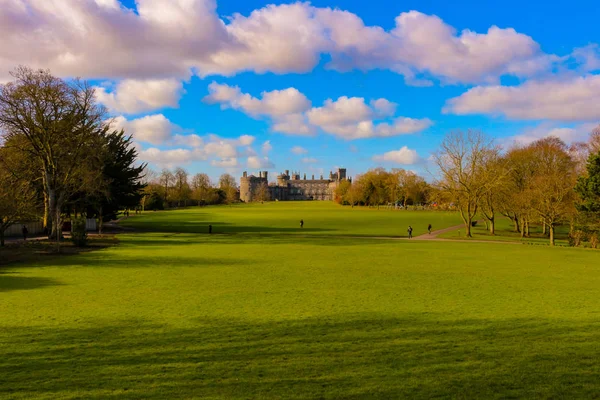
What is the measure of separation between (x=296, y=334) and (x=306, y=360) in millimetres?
1731

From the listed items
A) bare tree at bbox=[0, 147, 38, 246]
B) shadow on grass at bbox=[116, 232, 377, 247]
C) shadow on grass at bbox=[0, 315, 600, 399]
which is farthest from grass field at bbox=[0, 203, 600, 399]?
shadow on grass at bbox=[116, 232, 377, 247]

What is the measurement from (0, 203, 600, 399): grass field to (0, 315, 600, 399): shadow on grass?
33 mm

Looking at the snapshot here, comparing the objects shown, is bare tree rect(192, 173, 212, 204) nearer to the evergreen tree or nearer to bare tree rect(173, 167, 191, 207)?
bare tree rect(173, 167, 191, 207)

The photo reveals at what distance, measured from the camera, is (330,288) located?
610 inches

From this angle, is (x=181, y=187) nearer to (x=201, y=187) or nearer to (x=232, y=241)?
(x=201, y=187)

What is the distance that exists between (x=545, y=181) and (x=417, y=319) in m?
37.0

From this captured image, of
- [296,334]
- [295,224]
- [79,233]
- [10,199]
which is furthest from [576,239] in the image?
[10,199]

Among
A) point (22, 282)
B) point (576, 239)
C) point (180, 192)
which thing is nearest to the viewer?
point (22, 282)

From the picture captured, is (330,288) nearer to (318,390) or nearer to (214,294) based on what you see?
(214,294)

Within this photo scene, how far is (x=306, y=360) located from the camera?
25.9ft

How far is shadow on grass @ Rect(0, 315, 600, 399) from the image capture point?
6.64 meters

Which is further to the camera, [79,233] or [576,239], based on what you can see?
[576,239]

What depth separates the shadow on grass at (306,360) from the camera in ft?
21.8

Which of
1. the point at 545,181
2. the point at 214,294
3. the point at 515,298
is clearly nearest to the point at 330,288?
the point at 214,294
